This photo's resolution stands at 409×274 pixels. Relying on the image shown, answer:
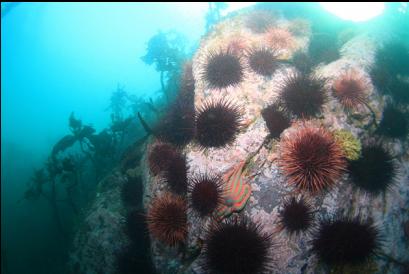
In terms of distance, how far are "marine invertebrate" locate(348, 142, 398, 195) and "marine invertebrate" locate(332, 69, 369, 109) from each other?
1.34 metres

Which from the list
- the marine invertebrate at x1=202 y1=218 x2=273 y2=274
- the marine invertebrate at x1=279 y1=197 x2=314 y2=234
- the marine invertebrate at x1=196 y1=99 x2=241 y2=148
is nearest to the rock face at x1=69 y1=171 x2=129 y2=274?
the marine invertebrate at x1=202 y1=218 x2=273 y2=274

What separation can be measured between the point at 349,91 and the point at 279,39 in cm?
295

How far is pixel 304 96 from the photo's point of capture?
21.6 ft

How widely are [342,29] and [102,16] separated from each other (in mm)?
209979

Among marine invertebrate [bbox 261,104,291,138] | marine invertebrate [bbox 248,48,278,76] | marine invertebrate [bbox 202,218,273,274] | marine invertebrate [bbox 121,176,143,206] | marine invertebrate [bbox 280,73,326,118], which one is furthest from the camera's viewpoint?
A: marine invertebrate [bbox 121,176,143,206]

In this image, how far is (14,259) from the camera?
19.6 m

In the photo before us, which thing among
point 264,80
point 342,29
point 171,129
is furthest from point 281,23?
point 171,129

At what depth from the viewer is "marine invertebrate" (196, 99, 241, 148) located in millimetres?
6328

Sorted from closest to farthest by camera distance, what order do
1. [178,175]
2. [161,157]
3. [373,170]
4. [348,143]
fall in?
[373,170]
[348,143]
[178,175]
[161,157]

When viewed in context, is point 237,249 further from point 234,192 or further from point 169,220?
point 169,220

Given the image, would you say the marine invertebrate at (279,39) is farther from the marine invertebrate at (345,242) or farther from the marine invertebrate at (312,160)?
the marine invertebrate at (345,242)

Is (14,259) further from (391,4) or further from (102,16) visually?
(102,16)

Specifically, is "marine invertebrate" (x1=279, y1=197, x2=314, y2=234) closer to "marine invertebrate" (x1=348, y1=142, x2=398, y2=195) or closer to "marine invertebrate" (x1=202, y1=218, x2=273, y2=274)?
"marine invertebrate" (x1=202, y1=218, x2=273, y2=274)

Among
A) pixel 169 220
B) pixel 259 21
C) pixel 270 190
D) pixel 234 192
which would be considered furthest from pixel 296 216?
pixel 259 21
